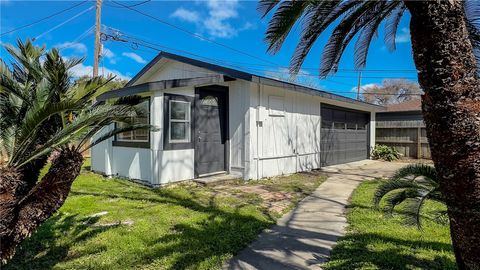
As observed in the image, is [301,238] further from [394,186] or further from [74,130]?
[74,130]

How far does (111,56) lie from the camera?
1852 cm

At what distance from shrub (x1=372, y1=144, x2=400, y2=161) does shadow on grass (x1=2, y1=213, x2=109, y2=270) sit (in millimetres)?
14287

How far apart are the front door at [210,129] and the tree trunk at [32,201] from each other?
5386mm

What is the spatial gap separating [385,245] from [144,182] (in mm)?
6046

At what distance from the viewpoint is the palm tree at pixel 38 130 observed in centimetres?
278

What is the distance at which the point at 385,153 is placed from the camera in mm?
16031

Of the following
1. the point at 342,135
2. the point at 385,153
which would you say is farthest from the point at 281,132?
the point at 385,153

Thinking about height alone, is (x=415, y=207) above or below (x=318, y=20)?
below

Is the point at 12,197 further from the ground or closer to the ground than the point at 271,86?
closer to the ground

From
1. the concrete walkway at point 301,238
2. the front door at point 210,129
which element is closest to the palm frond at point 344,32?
the concrete walkway at point 301,238

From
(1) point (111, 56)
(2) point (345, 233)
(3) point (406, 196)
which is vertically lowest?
(2) point (345, 233)

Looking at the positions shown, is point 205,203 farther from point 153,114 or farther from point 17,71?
point 17,71

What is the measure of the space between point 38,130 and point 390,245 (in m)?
4.09

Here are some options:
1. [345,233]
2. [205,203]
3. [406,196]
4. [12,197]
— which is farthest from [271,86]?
[12,197]
